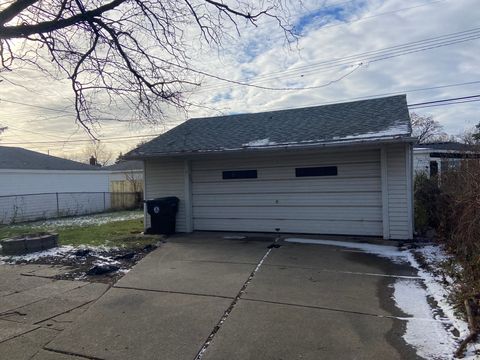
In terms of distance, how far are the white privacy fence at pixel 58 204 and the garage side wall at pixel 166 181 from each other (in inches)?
Answer: 369

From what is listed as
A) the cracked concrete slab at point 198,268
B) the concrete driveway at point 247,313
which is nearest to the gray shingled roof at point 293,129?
the cracked concrete slab at point 198,268

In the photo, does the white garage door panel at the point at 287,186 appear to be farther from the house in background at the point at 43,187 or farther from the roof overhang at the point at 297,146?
the house in background at the point at 43,187

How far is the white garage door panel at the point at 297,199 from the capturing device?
33.2 feet

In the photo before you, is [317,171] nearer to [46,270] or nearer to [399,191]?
[399,191]

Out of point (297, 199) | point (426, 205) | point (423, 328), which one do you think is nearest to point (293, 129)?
point (297, 199)

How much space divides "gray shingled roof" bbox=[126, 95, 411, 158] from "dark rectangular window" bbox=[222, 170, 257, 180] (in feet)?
2.78

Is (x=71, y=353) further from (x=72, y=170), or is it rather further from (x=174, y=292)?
(x=72, y=170)

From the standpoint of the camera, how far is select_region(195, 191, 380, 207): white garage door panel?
10.1 m

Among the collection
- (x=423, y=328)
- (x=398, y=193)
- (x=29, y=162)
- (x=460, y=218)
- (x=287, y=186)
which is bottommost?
(x=423, y=328)

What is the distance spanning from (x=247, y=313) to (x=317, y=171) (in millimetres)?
6167

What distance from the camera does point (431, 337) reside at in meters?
4.30

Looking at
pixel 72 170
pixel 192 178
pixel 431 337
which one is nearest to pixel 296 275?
pixel 431 337

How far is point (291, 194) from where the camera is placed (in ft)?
35.9

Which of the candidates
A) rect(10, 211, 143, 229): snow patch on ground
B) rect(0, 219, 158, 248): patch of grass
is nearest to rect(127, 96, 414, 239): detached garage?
rect(0, 219, 158, 248): patch of grass
